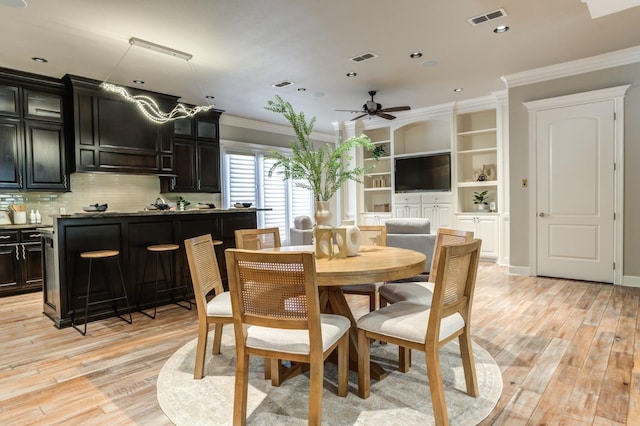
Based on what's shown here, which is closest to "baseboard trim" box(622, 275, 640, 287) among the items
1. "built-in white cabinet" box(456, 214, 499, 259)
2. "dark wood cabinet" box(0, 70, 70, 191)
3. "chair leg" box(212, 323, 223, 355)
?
"built-in white cabinet" box(456, 214, 499, 259)

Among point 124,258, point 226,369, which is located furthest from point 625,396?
point 124,258

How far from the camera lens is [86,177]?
5.68 metres

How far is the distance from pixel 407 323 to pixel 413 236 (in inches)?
90.7

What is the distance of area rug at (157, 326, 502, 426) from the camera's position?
189cm

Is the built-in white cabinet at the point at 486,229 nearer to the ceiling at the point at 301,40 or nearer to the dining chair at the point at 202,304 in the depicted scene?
the ceiling at the point at 301,40

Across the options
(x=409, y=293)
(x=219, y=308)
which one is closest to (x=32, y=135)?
(x=219, y=308)

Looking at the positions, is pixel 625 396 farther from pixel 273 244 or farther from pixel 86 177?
pixel 86 177

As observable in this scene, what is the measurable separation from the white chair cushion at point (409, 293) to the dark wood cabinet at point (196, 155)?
485 centimetres

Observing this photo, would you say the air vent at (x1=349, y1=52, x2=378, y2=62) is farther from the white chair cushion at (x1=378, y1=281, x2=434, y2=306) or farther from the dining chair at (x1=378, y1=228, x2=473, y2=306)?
the white chair cushion at (x1=378, y1=281, x2=434, y2=306)

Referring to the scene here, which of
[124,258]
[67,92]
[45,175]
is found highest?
[67,92]

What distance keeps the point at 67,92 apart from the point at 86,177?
1274 mm

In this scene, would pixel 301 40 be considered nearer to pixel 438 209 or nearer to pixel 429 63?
pixel 429 63

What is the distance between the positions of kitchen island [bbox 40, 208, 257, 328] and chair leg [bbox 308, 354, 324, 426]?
2.94 meters

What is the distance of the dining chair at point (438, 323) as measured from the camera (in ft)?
5.77
